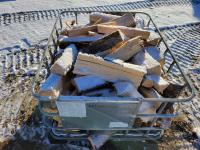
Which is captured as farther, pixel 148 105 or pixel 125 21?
pixel 125 21

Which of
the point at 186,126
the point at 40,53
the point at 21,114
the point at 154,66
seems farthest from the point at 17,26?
the point at 186,126

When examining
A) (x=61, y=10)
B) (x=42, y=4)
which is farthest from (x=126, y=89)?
(x=42, y=4)

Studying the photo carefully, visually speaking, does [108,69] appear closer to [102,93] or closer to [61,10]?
[102,93]

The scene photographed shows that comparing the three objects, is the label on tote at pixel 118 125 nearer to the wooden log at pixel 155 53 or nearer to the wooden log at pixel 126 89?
the wooden log at pixel 126 89

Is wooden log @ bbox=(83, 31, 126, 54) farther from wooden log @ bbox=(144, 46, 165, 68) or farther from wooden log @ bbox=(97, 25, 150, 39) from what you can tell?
wooden log @ bbox=(144, 46, 165, 68)

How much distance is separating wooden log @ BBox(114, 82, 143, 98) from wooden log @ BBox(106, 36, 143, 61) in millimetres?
403

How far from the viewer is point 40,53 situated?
15.4 feet

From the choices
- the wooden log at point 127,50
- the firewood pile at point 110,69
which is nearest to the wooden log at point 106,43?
the firewood pile at point 110,69

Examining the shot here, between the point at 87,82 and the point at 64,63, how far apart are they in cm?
36

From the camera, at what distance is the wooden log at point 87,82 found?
8.86 feet

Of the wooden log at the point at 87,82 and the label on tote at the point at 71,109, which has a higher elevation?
the wooden log at the point at 87,82

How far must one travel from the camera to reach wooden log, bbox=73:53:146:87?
8.83 ft

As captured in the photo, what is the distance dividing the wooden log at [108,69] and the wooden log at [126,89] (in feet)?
0.27

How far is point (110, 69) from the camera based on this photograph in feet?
8.94
